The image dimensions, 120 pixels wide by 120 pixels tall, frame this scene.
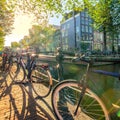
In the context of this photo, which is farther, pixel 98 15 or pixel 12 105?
pixel 98 15

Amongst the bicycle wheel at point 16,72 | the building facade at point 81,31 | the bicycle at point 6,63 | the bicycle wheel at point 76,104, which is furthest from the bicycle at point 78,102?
the building facade at point 81,31

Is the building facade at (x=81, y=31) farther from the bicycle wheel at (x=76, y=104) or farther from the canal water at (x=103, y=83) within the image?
the bicycle wheel at (x=76, y=104)

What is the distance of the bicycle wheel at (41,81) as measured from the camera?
404 cm

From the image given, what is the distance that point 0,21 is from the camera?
68.6 ft

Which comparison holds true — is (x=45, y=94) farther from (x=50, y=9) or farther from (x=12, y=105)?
(x=50, y=9)

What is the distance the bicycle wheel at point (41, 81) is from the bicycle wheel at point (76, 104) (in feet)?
2.40

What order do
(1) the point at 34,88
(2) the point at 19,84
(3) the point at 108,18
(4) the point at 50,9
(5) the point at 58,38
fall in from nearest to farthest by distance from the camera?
1. (1) the point at 34,88
2. (2) the point at 19,84
3. (4) the point at 50,9
4. (3) the point at 108,18
5. (5) the point at 58,38

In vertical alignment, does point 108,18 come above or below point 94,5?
below

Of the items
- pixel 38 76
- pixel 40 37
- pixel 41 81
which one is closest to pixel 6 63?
pixel 38 76

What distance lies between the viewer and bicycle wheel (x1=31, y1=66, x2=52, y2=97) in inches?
159

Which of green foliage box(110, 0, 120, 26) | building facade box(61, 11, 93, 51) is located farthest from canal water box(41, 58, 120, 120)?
building facade box(61, 11, 93, 51)

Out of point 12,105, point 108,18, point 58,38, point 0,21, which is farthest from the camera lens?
point 58,38

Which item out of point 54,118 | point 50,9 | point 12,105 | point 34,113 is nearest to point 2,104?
point 12,105

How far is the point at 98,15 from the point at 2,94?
2004cm
